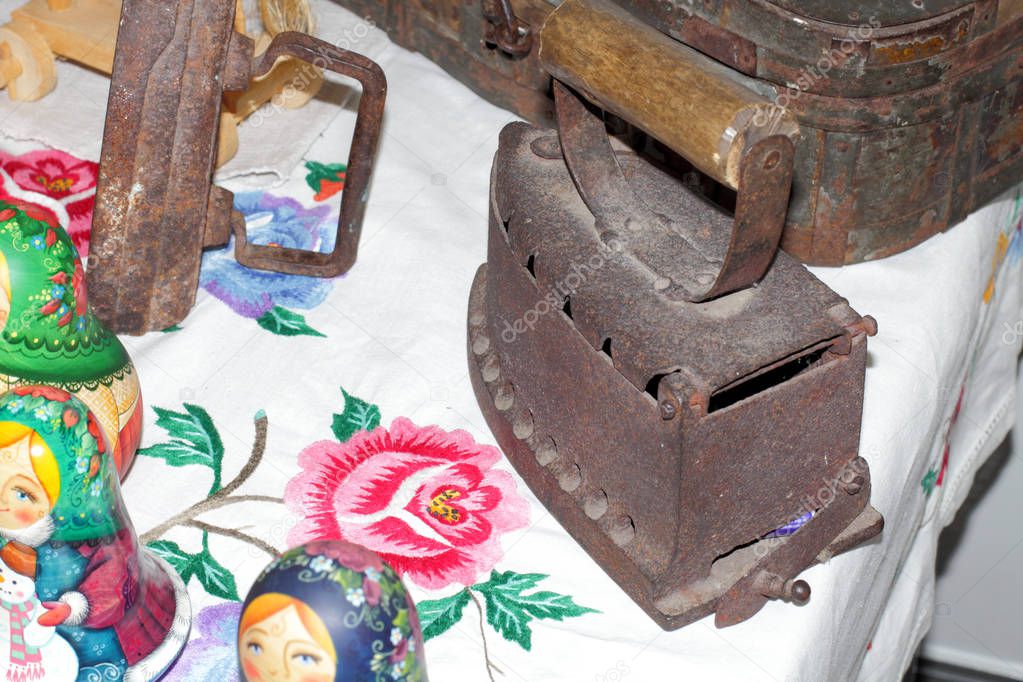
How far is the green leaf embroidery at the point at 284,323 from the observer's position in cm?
105

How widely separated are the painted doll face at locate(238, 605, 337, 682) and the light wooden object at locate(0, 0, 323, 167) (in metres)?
0.58

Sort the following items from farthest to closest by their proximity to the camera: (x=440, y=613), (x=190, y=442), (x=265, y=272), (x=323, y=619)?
(x=265, y=272)
(x=190, y=442)
(x=440, y=613)
(x=323, y=619)

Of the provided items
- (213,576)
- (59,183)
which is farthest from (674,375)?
(59,183)

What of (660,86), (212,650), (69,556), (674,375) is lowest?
(212,650)

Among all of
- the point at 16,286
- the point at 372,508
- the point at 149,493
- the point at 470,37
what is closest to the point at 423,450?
the point at 372,508

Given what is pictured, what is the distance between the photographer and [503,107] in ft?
4.01

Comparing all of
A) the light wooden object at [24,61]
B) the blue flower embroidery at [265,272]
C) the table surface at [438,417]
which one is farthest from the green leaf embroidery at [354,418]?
the light wooden object at [24,61]

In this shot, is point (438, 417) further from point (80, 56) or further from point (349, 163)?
point (80, 56)

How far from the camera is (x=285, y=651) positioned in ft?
2.16

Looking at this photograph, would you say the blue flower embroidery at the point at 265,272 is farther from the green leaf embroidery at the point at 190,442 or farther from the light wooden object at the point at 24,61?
the light wooden object at the point at 24,61

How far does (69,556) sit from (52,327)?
0.53 feet

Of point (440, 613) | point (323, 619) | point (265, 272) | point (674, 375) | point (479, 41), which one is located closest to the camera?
point (323, 619)

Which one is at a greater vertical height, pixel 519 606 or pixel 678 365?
pixel 678 365

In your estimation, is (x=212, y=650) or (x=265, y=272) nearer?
(x=212, y=650)
